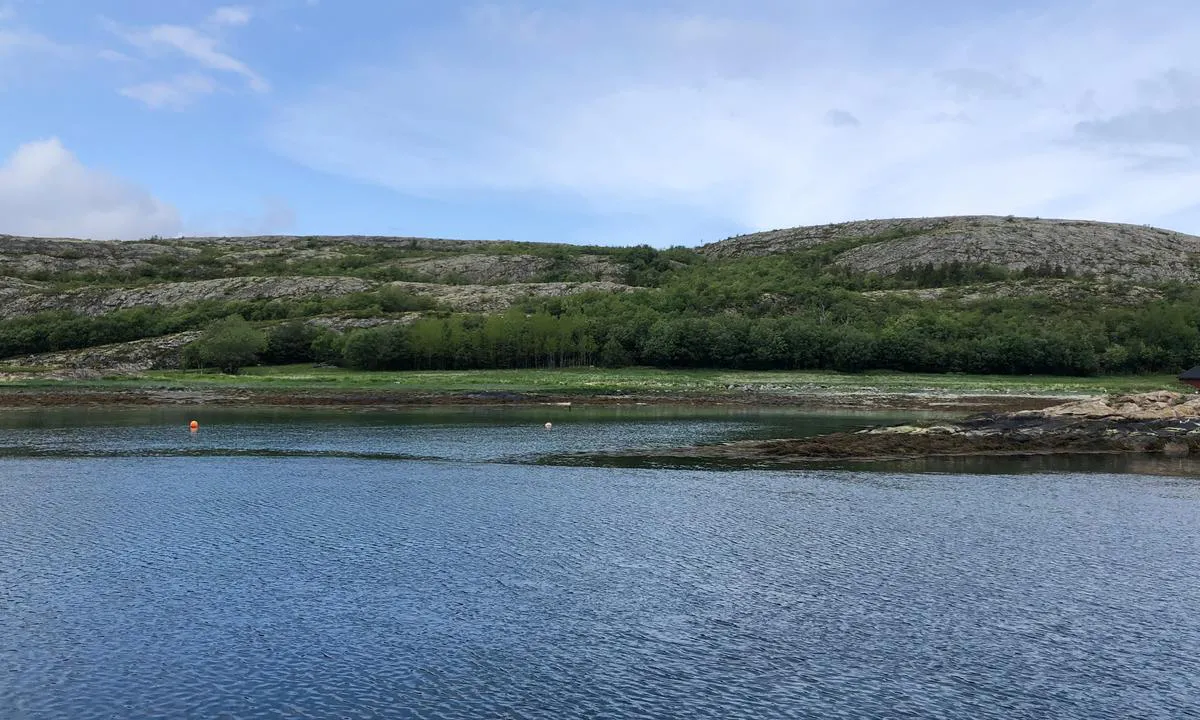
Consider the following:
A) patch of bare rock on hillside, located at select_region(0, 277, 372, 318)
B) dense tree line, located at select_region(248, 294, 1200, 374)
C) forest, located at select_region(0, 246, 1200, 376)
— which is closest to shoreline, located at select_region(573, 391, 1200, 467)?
dense tree line, located at select_region(248, 294, 1200, 374)

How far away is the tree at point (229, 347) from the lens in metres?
117

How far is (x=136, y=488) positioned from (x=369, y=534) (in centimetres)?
1403

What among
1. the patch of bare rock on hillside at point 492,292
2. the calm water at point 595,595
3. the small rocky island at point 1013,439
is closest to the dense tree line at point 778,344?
the patch of bare rock on hillside at point 492,292

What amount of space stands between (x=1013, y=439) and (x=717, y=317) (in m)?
83.1

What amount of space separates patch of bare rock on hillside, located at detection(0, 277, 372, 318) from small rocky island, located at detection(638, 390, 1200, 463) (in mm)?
149368

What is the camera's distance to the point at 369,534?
91.0 feet

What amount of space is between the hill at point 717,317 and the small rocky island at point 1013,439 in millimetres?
61280

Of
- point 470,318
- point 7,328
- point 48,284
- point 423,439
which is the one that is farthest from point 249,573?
point 48,284

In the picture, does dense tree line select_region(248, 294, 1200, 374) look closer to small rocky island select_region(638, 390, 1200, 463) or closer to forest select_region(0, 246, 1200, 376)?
forest select_region(0, 246, 1200, 376)

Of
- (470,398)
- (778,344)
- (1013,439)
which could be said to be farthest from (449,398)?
(778,344)

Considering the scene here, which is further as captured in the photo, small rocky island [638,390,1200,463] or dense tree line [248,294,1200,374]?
dense tree line [248,294,1200,374]

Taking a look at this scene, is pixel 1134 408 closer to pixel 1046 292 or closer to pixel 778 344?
pixel 778 344

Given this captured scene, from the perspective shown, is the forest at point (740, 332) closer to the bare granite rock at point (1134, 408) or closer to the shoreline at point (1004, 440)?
the bare granite rock at point (1134, 408)

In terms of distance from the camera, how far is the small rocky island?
47781 millimetres
